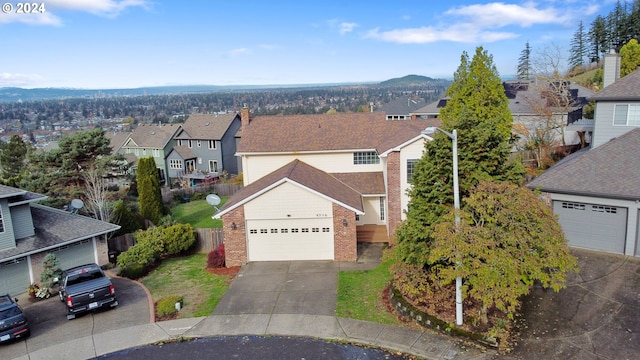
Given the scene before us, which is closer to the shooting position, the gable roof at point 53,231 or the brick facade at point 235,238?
the gable roof at point 53,231

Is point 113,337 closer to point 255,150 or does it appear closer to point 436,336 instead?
point 436,336

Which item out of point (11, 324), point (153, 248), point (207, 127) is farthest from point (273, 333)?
point (207, 127)

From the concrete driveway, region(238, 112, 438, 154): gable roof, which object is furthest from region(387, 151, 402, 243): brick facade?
the concrete driveway

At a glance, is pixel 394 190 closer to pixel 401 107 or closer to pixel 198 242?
pixel 198 242

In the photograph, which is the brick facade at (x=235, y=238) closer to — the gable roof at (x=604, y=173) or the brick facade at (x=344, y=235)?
the brick facade at (x=344, y=235)

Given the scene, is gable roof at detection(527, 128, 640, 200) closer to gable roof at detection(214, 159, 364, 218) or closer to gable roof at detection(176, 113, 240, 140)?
gable roof at detection(214, 159, 364, 218)

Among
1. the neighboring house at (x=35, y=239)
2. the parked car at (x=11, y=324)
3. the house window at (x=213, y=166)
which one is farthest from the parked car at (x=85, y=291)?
the house window at (x=213, y=166)

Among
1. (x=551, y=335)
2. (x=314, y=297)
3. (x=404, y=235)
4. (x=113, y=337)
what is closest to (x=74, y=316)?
(x=113, y=337)
